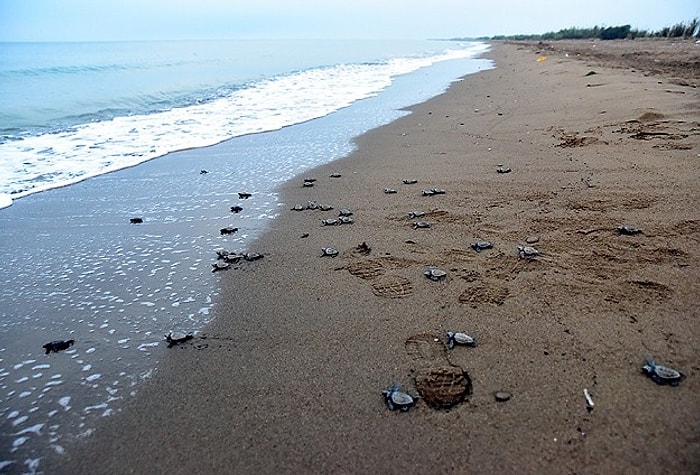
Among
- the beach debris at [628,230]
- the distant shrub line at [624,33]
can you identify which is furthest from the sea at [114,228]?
the distant shrub line at [624,33]

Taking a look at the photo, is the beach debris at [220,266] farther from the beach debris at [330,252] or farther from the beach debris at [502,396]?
the beach debris at [502,396]

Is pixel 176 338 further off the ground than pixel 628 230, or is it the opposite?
pixel 628 230

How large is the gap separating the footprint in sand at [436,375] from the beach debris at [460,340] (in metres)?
0.05

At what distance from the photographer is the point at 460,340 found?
297cm

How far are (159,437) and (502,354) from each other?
229cm

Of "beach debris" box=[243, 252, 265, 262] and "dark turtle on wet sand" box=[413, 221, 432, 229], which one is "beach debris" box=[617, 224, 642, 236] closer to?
"dark turtle on wet sand" box=[413, 221, 432, 229]

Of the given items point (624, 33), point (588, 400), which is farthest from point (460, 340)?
point (624, 33)

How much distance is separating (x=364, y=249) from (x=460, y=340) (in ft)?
5.66

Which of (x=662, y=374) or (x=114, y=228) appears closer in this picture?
(x=662, y=374)

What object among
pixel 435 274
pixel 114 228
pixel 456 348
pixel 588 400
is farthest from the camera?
pixel 114 228

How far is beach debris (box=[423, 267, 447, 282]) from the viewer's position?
3801mm

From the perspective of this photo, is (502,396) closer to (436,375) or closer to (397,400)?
(436,375)

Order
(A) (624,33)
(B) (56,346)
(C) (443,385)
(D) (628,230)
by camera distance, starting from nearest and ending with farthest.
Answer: (C) (443,385) < (B) (56,346) < (D) (628,230) < (A) (624,33)

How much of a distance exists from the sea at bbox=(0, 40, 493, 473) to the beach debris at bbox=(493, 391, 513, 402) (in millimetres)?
2369
